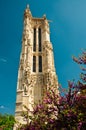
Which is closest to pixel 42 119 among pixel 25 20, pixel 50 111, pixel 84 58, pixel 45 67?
pixel 50 111

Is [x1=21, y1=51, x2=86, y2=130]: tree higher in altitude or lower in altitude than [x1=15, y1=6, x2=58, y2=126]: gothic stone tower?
lower

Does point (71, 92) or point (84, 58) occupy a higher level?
point (84, 58)

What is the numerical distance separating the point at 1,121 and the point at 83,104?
22.6 m

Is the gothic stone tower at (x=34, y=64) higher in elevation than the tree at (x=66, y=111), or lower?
higher

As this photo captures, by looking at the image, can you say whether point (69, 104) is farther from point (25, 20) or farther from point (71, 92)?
point (25, 20)

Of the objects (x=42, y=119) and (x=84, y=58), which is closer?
(x=84, y=58)

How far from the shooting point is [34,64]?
4294cm

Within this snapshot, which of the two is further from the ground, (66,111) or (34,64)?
(34,64)

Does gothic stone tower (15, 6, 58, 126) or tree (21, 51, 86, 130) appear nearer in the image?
tree (21, 51, 86, 130)

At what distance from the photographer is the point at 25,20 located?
4872cm

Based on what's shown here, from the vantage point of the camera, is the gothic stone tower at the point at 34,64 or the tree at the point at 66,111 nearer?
the tree at the point at 66,111

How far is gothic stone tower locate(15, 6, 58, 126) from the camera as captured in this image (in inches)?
1389

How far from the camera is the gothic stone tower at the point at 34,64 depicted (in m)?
35.3

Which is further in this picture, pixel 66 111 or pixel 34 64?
pixel 34 64
